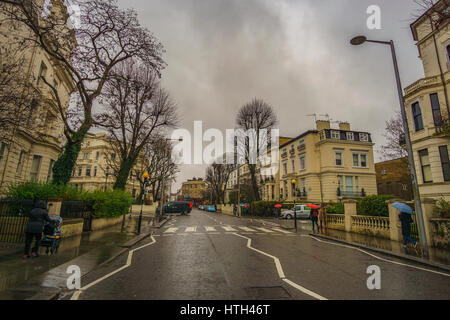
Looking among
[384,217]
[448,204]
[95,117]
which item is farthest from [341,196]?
[95,117]

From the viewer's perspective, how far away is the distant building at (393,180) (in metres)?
37.3

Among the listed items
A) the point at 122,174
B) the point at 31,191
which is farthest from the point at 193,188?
the point at 31,191

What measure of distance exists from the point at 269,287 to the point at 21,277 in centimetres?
559

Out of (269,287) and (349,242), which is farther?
(349,242)

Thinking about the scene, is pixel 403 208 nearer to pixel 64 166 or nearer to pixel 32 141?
pixel 64 166

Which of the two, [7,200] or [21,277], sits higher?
[7,200]

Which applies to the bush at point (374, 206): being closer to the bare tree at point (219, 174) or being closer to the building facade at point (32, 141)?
the building facade at point (32, 141)

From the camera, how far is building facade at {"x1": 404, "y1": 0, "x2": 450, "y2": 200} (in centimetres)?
1703

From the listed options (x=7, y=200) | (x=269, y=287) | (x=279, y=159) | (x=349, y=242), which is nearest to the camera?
(x=269, y=287)

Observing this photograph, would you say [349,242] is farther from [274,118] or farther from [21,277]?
[274,118]

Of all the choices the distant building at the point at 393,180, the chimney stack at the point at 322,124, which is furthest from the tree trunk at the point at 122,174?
the distant building at the point at 393,180

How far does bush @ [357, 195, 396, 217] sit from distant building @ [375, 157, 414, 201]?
2792cm

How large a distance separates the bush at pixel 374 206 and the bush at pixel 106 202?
648 inches

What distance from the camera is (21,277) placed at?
5.13 m
